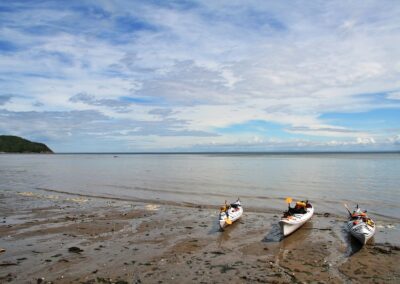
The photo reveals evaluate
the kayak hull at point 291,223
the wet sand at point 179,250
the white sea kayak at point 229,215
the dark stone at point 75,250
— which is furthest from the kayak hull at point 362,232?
the dark stone at point 75,250

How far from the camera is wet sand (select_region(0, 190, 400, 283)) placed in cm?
1141

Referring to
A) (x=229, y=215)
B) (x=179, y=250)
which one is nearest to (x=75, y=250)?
(x=179, y=250)

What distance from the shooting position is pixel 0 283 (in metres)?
10.3

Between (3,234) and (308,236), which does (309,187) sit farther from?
(3,234)

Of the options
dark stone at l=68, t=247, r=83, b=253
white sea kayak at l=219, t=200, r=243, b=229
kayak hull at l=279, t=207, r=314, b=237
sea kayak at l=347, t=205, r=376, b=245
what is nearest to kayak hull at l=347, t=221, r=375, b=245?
sea kayak at l=347, t=205, r=376, b=245

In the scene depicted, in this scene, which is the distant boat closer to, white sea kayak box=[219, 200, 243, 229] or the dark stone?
white sea kayak box=[219, 200, 243, 229]

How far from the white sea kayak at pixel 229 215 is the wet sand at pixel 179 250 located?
382 millimetres

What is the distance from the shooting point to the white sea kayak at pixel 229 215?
18047mm

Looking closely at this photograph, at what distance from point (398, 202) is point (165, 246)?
20.7m

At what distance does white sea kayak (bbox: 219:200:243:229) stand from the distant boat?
283 cm

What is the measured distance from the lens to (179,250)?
1419 centimetres

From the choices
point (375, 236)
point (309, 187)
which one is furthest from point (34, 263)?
point (309, 187)

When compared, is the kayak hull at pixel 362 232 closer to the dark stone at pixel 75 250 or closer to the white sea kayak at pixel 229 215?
the white sea kayak at pixel 229 215

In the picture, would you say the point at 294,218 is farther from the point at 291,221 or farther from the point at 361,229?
the point at 361,229
